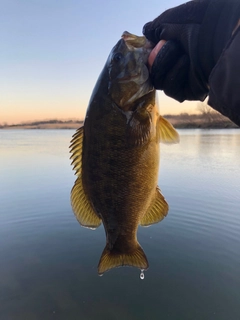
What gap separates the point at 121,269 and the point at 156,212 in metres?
3.94

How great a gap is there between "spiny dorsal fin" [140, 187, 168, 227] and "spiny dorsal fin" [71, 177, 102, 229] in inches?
17.1

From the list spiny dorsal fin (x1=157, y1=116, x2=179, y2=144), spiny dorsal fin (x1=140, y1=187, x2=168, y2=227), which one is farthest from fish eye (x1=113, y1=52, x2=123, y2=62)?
spiny dorsal fin (x1=140, y1=187, x2=168, y2=227)

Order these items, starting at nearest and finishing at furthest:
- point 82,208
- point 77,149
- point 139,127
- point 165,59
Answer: point 165,59 < point 139,127 < point 77,149 < point 82,208

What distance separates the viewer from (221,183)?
12641mm

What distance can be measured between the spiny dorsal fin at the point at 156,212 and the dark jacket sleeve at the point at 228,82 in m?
1.32

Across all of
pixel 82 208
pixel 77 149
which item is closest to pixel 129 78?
pixel 77 149

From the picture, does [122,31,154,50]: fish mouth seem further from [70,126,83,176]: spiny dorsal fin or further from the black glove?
[70,126,83,176]: spiny dorsal fin

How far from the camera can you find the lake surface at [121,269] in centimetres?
524

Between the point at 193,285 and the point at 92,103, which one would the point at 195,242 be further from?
the point at 92,103

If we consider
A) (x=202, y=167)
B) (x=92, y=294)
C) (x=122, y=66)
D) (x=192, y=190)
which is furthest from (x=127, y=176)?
(x=202, y=167)

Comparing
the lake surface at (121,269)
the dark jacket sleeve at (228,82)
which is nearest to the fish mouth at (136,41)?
the dark jacket sleeve at (228,82)

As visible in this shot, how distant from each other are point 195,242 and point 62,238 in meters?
3.38

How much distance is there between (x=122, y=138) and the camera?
2303mm

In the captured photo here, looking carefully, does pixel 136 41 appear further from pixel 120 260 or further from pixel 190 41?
pixel 120 260
